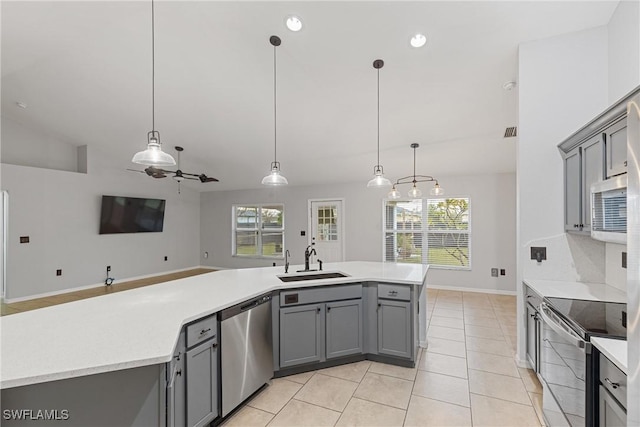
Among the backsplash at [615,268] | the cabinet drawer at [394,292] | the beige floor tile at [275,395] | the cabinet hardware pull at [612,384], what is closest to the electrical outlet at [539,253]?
the backsplash at [615,268]

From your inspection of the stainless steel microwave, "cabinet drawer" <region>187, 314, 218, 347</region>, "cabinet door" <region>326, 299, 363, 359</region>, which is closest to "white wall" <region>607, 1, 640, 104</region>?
the stainless steel microwave

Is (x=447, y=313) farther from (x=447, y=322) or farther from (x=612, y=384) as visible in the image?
(x=612, y=384)

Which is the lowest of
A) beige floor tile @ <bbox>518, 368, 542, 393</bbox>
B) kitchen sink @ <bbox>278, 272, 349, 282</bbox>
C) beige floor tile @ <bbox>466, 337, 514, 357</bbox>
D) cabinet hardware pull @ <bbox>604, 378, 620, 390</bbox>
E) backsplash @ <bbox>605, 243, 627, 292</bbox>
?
beige floor tile @ <bbox>466, 337, 514, 357</bbox>

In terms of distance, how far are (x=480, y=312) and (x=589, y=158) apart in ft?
9.96

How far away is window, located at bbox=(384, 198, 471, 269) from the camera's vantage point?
19.6ft

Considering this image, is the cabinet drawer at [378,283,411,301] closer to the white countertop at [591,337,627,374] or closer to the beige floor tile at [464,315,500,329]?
the white countertop at [591,337,627,374]

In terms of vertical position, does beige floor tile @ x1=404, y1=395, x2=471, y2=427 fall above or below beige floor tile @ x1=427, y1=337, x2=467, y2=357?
above

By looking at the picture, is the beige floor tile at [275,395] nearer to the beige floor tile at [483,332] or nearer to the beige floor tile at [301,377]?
the beige floor tile at [301,377]

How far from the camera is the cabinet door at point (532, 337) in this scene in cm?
247

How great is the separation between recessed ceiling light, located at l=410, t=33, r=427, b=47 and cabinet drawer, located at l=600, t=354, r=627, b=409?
262 centimetres

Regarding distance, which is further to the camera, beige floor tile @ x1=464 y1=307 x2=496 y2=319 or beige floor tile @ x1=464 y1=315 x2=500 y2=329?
beige floor tile @ x1=464 y1=307 x2=496 y2=319

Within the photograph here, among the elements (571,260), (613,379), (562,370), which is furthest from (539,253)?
(613,379)

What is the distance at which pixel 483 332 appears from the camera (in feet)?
12.3

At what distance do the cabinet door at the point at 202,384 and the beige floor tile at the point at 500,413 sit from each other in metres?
1.84
